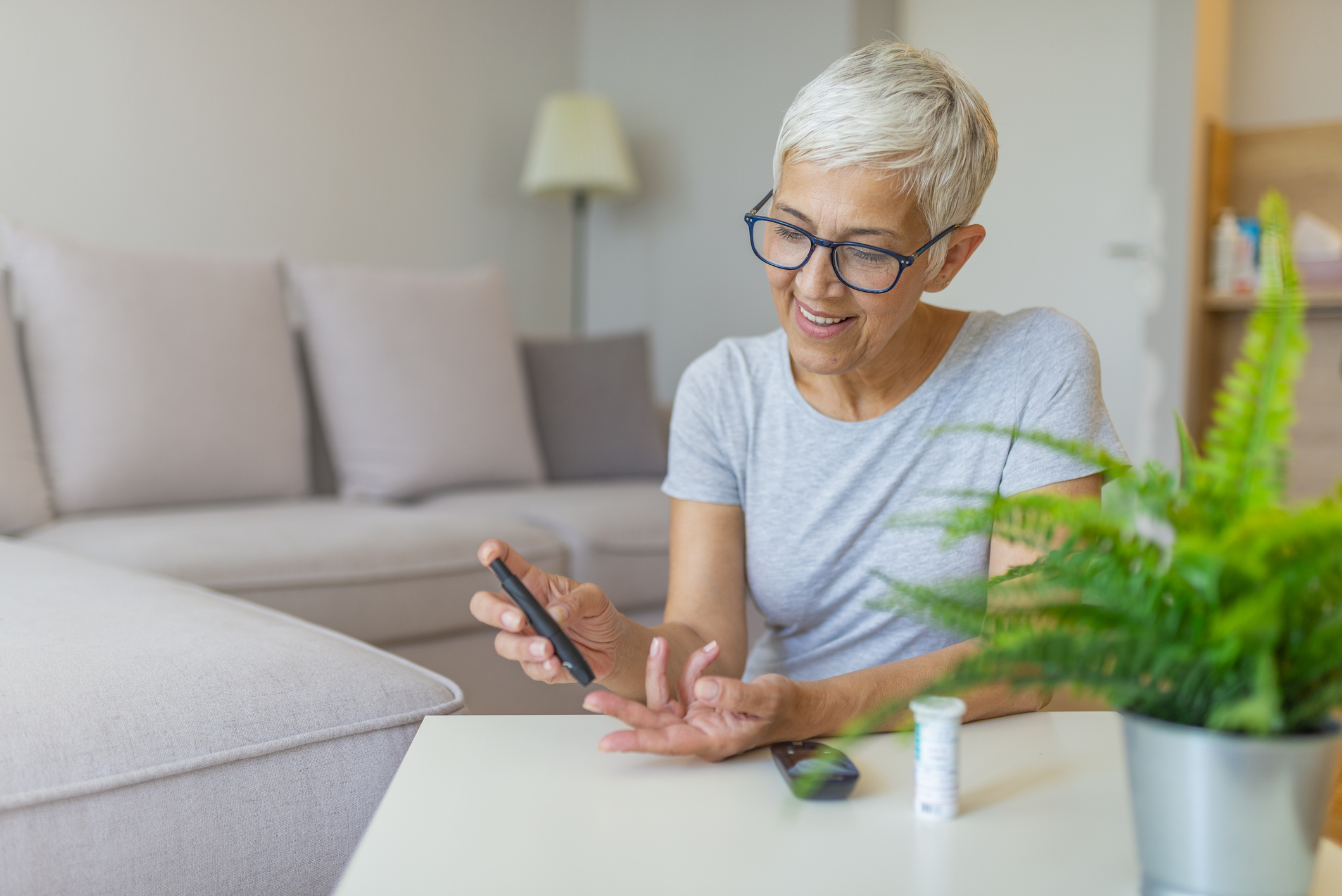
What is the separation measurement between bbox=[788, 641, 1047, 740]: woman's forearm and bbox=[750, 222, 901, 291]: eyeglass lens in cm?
33

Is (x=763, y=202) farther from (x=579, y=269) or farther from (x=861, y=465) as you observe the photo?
(x=579, y=269)

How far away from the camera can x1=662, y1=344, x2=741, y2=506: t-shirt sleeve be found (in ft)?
3.72

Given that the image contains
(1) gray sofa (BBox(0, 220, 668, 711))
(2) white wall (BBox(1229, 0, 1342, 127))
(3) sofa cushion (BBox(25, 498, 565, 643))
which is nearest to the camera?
(3) sofa cushion (BBox(25, 498, 565, 643))

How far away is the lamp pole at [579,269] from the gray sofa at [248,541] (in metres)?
1.17

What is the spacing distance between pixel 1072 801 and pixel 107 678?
0.72m

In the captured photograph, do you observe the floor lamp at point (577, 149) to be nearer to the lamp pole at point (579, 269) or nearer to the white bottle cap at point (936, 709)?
the lamp pole at point (579, 269)

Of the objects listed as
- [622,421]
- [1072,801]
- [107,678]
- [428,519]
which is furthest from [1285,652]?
[622,421]

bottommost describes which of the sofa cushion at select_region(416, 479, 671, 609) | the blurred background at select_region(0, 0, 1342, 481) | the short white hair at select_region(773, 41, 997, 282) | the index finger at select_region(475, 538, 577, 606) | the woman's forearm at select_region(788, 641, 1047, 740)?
the sofa cushion at select_region(416, 479, 671, 609)

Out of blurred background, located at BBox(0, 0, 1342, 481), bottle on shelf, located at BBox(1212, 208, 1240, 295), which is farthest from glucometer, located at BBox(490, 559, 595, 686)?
bottle on shelf, located at BBox(1212, 208, 1240, 295)

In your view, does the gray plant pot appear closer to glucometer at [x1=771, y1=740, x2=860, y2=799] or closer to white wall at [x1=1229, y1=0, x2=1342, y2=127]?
glucometer at [x1=771, y1=740, x2=860, y2=799]

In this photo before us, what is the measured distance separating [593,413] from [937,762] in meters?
2.22

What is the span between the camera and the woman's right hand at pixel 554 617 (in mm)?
772

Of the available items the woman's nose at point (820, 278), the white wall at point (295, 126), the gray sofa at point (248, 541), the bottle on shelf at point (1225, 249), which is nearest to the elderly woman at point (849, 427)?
the woman's nose at point (820, 278)

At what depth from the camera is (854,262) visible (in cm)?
96
